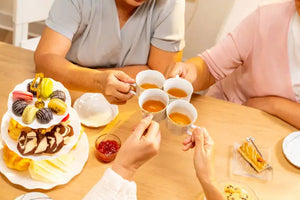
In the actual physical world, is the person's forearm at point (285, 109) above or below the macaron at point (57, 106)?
below

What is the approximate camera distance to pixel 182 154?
119 centimetres

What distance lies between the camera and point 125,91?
1.12 meters

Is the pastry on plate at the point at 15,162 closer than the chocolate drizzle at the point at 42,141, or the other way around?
the chocolate drizzle at the point at 42,141

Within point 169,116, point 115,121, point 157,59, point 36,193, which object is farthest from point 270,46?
point 36,193

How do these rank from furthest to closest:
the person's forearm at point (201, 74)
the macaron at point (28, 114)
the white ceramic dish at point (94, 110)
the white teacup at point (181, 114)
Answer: the person's forearm at point (201, 74), the white ceramic dish at point (94, 110), the white teacup at point (181, 114), the macaron at point (28, 114)

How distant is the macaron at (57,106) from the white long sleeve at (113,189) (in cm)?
24

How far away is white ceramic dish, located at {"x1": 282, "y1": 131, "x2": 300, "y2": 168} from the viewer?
122cm

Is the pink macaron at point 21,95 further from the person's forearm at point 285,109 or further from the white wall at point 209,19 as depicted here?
the white wall at point 209,19

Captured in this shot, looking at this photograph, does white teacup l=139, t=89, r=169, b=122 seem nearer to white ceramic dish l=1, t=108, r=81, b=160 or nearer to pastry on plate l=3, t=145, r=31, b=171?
white ceramic dish l=1, t=108, r=81, b=160

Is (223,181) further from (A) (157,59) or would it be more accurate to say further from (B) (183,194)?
(A) (157,59)

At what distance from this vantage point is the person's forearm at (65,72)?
1.28m

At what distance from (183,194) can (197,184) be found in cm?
7

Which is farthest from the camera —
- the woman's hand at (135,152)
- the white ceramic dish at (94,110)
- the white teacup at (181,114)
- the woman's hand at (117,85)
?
the white ceramic dish at (94,110)

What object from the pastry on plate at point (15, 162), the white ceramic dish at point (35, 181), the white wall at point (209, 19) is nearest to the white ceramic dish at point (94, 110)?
the white ceramic dish at point (35, 181)
